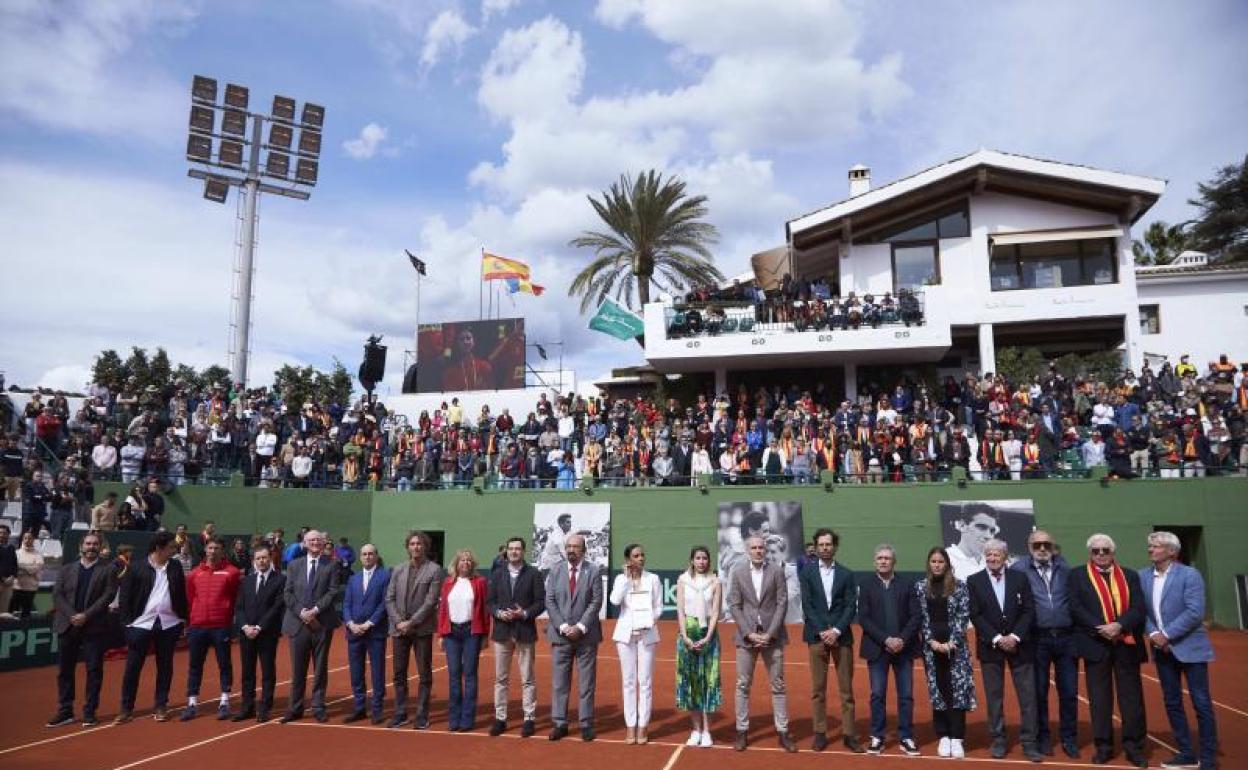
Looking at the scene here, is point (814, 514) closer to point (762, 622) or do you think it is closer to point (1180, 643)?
point (762, 622)

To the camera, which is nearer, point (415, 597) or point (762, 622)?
point (762, 622)

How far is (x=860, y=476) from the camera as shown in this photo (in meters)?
19.3

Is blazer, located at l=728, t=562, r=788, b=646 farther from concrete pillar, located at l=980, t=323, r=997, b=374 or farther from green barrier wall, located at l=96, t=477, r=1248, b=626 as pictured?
concrete pillar, located at l=980, t=323, r=997, b=374

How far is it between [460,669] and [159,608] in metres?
3.64

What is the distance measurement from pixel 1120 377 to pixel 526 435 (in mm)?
16612

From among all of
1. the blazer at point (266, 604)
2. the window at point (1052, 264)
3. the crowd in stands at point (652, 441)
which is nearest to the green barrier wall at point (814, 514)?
the crowd in stands at point (652, 441)

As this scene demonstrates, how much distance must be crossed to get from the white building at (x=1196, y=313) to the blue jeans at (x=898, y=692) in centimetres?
2544

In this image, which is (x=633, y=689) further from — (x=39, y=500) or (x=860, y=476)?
(x=39, y=500)

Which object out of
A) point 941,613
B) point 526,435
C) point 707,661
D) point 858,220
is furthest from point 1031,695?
point 858,220

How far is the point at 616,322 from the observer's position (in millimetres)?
27031

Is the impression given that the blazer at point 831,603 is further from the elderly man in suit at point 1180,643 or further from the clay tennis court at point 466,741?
the elderly man in suit at point 1180,643

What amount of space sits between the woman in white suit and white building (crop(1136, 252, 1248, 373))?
2658 centimetres

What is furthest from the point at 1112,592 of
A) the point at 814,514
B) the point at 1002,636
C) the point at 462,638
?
the point at 814,514

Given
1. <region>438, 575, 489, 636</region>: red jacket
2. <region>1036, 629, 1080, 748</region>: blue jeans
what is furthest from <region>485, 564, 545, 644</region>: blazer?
<region>1036, 629, 1080, 748</region>: blue jeans
